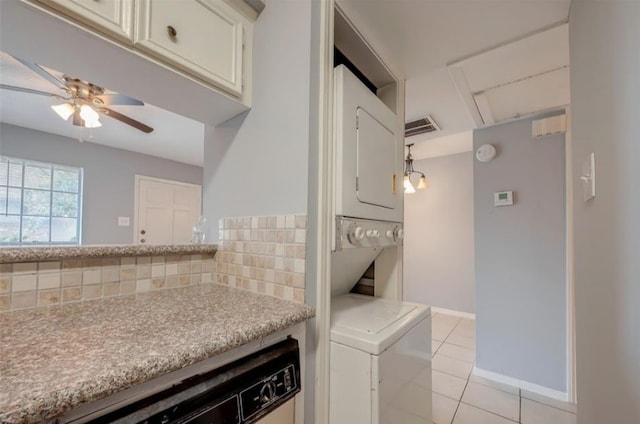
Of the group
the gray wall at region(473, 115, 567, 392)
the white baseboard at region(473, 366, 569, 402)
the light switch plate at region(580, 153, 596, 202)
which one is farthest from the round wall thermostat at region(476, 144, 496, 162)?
the white baseboard at region(473, 366, 569, 402)

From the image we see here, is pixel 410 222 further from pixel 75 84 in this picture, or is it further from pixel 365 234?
pixel 75 84

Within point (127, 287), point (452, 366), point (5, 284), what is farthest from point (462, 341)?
point (5, 284)

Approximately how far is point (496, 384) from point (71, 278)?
9.31ft

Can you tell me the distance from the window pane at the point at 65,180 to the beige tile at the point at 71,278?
3865 millimetres

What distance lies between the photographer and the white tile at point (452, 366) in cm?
233

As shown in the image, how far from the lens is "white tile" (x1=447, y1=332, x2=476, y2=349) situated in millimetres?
2868

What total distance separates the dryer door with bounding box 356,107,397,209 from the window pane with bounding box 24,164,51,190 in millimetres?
4481

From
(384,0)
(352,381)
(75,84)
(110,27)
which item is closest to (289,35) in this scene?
(384,0)

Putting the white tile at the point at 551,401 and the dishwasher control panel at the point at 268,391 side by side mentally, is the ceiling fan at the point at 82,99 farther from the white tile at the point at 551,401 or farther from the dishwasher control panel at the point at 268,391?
the white tile at the point at 551,401

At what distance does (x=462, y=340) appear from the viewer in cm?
299

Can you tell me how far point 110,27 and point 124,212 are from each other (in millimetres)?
4272

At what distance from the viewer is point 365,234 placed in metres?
1.15

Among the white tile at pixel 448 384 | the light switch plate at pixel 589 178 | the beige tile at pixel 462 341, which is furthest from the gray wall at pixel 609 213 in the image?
the beige tile at pixel 462 341

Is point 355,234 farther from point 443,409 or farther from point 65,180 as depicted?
point 65,180
